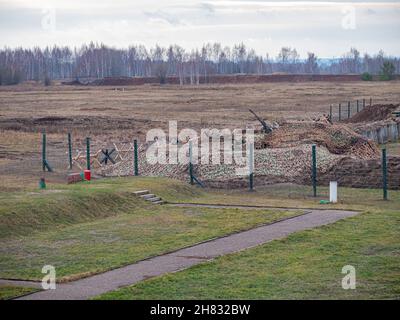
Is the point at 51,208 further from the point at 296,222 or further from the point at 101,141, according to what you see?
the point at 101,141

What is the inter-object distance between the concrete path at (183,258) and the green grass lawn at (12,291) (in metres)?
0.22

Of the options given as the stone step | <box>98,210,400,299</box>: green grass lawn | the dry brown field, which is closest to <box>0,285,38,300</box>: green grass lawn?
<box>98,210,400,299</box>: green grass lawn

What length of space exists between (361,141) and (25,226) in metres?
21.1

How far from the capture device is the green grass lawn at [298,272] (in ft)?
49.0

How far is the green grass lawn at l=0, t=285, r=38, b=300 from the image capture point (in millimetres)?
14945

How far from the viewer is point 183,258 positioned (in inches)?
723

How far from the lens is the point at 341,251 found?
62.1 feet

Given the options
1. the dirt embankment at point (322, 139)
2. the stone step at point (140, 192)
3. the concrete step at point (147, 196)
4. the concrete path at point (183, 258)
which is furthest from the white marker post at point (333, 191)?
the dirt embankment at point (322, 139)

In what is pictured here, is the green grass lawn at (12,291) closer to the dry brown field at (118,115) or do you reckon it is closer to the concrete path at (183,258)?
the concrete path at (183,258)

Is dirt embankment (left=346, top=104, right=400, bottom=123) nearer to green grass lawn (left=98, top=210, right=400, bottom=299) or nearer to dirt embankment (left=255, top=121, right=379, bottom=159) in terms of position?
dirt embankment (left=255, top=121, right=379, bottom=159)

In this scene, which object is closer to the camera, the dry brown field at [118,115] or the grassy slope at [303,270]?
the grassy slope at [303,270]

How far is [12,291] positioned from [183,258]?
4250mm

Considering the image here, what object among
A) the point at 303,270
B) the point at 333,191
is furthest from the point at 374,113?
the point at 303,270

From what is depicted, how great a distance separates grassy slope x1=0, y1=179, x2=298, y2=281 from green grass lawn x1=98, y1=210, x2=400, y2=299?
192cm
